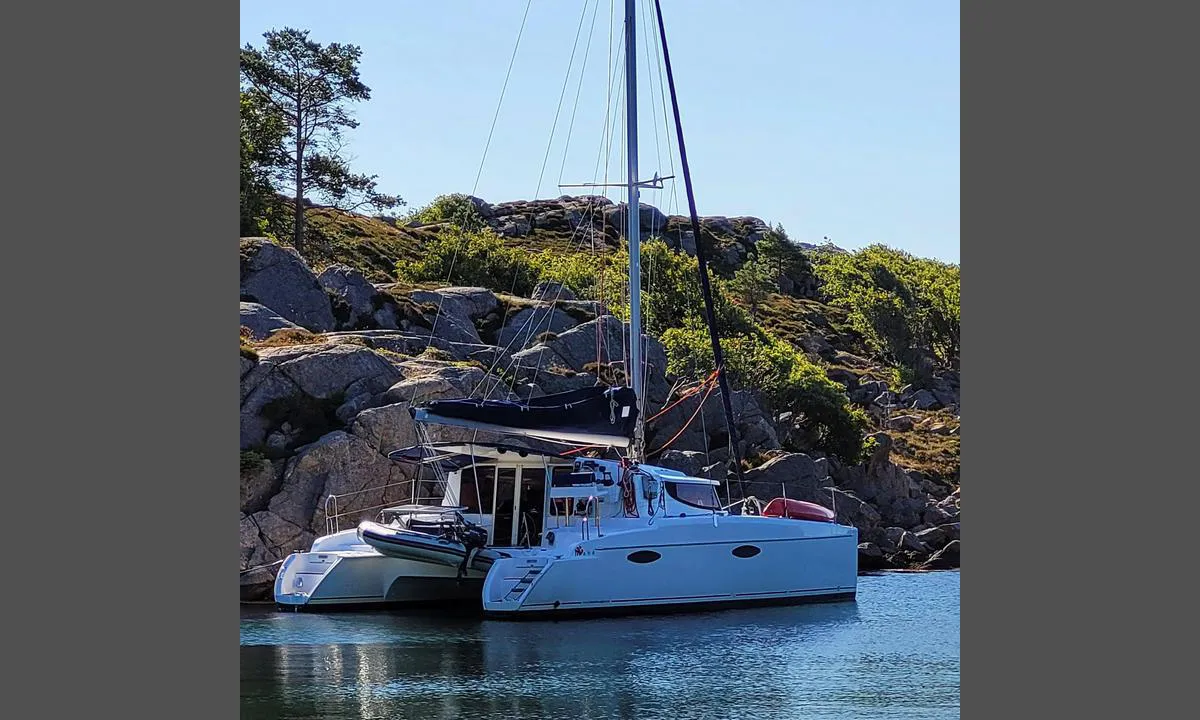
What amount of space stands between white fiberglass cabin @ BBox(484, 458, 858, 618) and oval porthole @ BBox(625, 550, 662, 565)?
0.06ft

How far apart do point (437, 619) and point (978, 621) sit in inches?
639

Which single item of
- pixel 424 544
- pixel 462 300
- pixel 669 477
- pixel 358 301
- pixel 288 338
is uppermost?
pixel 462 300

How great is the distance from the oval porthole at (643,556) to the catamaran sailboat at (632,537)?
0.06ft

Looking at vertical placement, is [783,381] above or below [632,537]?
above

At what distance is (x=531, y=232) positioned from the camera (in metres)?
111

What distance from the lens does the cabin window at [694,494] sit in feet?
93.5

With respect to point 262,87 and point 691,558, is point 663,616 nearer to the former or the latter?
point 691,558

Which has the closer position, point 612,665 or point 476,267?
point 612,665

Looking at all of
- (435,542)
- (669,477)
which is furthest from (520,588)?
(669,477)

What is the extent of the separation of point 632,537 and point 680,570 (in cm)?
121

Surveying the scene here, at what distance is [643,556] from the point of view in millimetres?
26781

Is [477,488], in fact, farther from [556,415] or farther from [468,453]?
[556,415]

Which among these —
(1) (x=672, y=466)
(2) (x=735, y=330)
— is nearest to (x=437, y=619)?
(1) (x=672, y=466)

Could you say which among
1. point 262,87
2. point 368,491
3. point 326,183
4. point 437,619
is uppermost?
point 262,87
